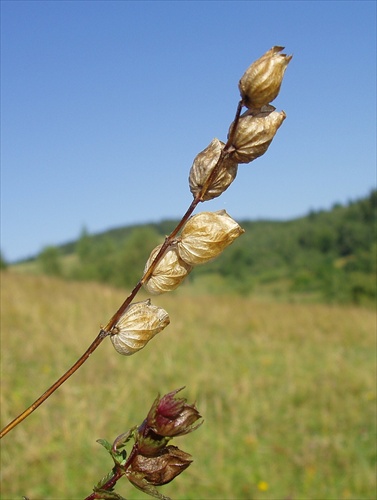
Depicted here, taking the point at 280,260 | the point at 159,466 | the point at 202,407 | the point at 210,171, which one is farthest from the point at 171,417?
the point at 280,260

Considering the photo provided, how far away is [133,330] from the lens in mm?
502

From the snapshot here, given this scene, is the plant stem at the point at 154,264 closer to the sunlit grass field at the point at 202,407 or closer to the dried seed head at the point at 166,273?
the dried seed head at the point at 166,273

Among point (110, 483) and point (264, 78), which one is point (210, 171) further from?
point (110, 483)

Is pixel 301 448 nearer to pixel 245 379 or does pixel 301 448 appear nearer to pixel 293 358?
pixel 245 379

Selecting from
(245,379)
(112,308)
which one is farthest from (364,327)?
(245,379)

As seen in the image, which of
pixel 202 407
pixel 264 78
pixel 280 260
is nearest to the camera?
pixel 264 78

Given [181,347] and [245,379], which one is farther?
[181,347]

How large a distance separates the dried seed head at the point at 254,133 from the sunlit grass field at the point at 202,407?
2745 millimetres

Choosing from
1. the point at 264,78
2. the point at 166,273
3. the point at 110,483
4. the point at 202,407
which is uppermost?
the point at 264,78

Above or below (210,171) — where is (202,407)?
below

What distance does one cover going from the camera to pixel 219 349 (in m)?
6.36

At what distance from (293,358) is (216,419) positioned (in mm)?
2006

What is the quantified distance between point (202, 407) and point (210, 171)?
413 centimetres

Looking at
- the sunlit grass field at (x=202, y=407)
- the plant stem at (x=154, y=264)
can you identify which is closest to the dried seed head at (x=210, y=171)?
the plant stem at (x=154, y=264)
